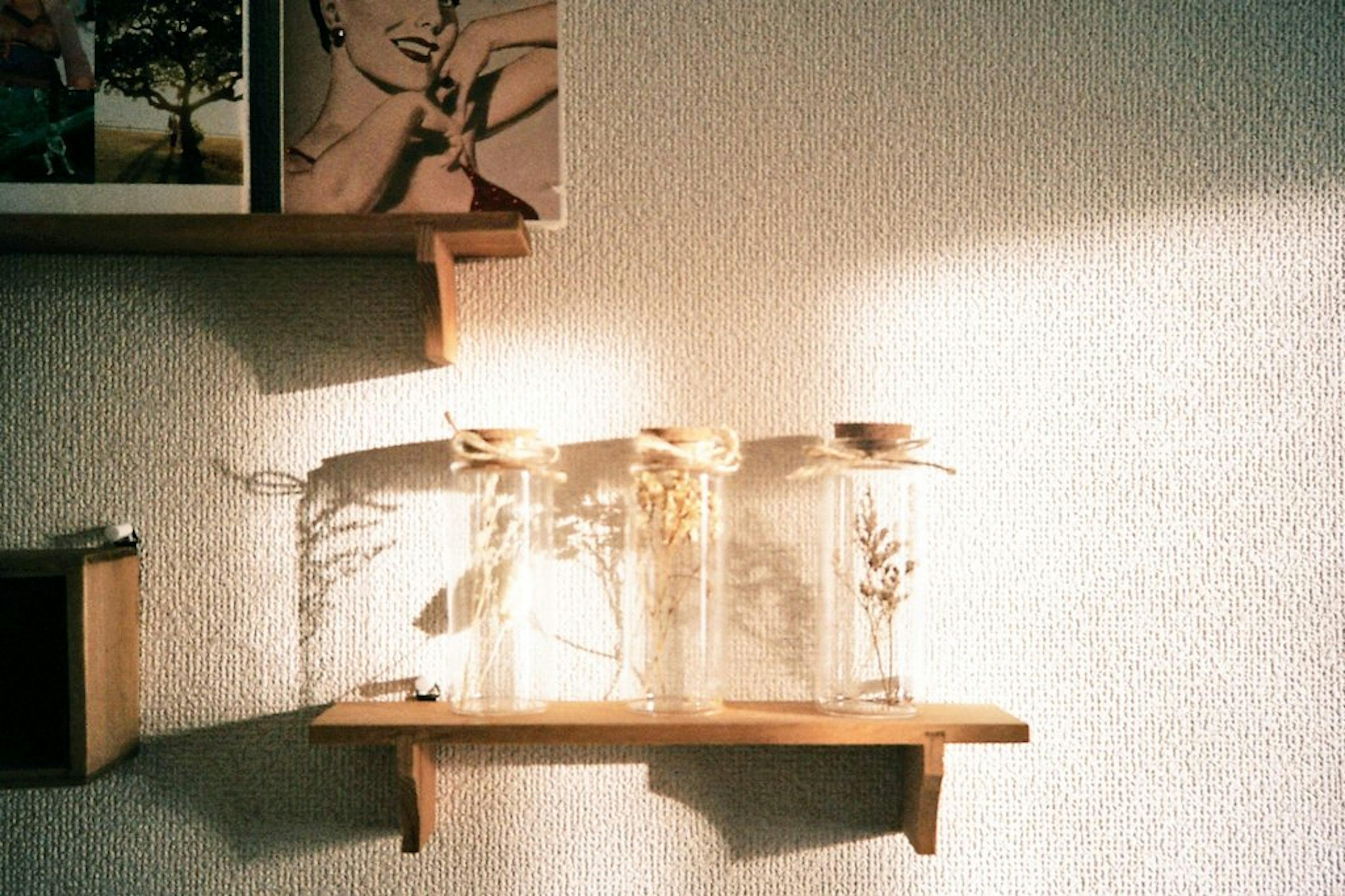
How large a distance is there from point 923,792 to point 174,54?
4.04ft

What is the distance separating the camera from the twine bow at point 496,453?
1.22 metres

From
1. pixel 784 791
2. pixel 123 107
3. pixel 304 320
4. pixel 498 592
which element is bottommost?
pixel 784 791

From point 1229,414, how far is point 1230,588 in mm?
215

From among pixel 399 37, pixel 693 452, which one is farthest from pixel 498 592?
pixel 399 37

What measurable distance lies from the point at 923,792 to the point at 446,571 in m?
0.62

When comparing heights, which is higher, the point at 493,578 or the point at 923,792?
the point at 493,578

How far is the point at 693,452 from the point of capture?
1.22 meters

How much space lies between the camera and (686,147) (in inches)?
53.2

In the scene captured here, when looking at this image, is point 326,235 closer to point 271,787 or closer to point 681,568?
point 681,568

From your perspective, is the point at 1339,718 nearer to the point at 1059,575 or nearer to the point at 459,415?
the point at 1059,575

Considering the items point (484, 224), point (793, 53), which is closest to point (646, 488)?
point (484, 224)

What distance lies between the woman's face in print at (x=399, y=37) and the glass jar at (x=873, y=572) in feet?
2.21

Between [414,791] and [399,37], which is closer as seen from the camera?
[414,791]

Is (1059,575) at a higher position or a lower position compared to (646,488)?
lower
